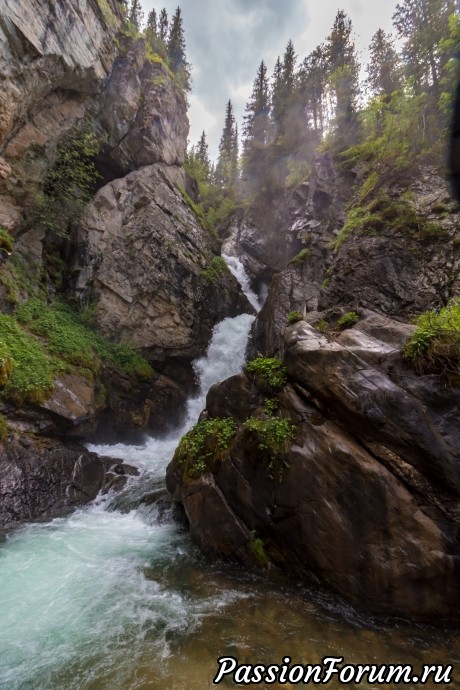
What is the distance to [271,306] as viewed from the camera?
1955cm

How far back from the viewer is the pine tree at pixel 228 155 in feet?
146

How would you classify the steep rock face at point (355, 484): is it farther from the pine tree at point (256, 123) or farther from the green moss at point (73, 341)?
the pine tree at point (256, 123)

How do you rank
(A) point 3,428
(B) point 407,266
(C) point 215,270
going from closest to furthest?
1. (A) point 3,428
2. (B) point 407,266
3. (C) point 215,270

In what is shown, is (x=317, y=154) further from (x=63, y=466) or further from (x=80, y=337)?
(x=63, y=466)

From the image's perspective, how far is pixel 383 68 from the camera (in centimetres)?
2673

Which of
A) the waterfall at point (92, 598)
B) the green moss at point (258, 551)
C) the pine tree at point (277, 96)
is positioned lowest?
the waterfall at point (92, 598)

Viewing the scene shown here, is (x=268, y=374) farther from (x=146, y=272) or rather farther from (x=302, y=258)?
(x=302, y=258)

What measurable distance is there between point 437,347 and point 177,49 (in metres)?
42.8

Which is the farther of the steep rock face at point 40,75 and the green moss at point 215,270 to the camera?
the green moss at point 215,270

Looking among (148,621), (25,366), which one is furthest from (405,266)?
(25,366)

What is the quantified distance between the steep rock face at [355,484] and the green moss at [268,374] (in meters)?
0.32

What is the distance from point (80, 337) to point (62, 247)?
5.72m

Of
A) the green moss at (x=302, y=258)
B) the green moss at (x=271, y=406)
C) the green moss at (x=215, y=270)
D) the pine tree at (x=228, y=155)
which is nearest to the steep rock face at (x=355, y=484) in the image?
the green moss at (x=271, y=406)

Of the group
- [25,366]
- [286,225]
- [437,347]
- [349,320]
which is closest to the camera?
[437,347]
